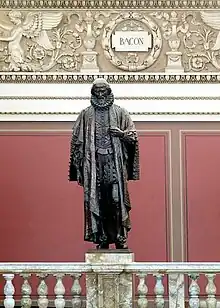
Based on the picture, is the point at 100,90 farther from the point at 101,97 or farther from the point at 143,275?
the point at 143,275

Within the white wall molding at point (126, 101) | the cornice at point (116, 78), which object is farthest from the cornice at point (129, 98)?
the cornice at point (116, 78)

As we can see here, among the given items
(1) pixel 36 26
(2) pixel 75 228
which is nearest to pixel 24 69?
(1) pixel 36 26

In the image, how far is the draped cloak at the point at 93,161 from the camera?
255 inches

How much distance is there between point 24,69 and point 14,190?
5.41 ft

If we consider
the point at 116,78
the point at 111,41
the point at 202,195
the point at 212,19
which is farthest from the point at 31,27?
the point at 202,195

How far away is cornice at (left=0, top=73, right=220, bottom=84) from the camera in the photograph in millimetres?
9625

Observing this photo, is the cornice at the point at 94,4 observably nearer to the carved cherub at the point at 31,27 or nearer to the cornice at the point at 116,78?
the carved cherub at the point at 31,27

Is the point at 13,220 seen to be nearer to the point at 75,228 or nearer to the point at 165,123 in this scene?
the point at 75,228

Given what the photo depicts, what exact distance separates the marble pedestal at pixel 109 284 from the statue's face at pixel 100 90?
1.47 metres

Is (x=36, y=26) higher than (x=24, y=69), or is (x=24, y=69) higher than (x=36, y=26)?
(x=36, y=26)

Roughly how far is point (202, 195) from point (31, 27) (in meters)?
3.26

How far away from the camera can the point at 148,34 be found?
32.0ft

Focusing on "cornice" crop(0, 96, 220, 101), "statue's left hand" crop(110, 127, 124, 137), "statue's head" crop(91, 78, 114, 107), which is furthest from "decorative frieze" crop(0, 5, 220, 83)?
"statue's left hand" crop(110, 127, 124, 137)

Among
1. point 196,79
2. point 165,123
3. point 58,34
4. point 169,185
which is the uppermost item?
point 58,34
